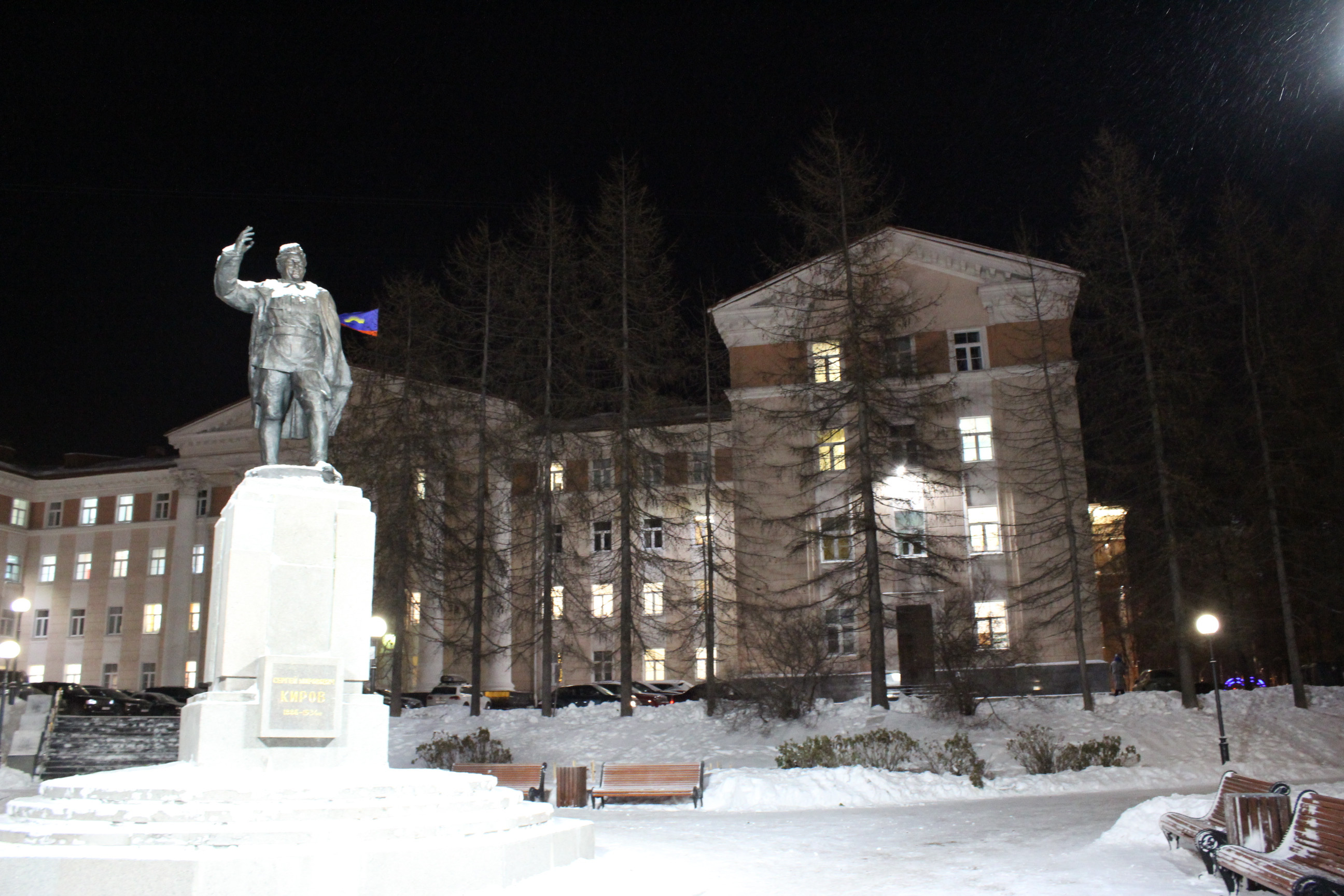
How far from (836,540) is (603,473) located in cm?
1363

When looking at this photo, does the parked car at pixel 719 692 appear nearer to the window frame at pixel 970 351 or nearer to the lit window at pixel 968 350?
the window frame at pixel 970 351

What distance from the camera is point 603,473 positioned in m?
46.4

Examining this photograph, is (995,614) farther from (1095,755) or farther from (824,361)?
(1095,755)

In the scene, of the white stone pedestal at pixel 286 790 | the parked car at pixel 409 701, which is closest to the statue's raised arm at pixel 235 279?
the white stone pedestal at pixel 286 790

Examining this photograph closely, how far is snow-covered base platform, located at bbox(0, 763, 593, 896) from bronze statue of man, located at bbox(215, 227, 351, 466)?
390cm

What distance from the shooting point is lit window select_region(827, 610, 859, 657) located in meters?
30.1

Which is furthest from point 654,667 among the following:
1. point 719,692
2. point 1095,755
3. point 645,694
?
point 1095,755

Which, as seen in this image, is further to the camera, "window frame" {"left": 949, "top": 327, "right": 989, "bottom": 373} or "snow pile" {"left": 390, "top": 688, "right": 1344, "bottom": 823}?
"window frame" {"left": 949, "top": 327, "right": 989, "bottom": 373}

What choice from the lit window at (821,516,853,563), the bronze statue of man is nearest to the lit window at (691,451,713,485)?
the lit window at (821,516,853,563)

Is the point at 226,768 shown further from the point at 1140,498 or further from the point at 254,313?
Answer: the point at 1140,498

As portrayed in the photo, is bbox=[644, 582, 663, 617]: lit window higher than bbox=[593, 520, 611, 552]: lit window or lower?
lower

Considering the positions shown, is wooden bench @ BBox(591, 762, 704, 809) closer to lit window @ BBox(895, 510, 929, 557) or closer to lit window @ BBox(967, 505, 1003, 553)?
lit window @ BBox(895, 510, 929, 557)

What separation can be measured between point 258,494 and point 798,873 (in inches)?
263

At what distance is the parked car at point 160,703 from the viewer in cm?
3775
